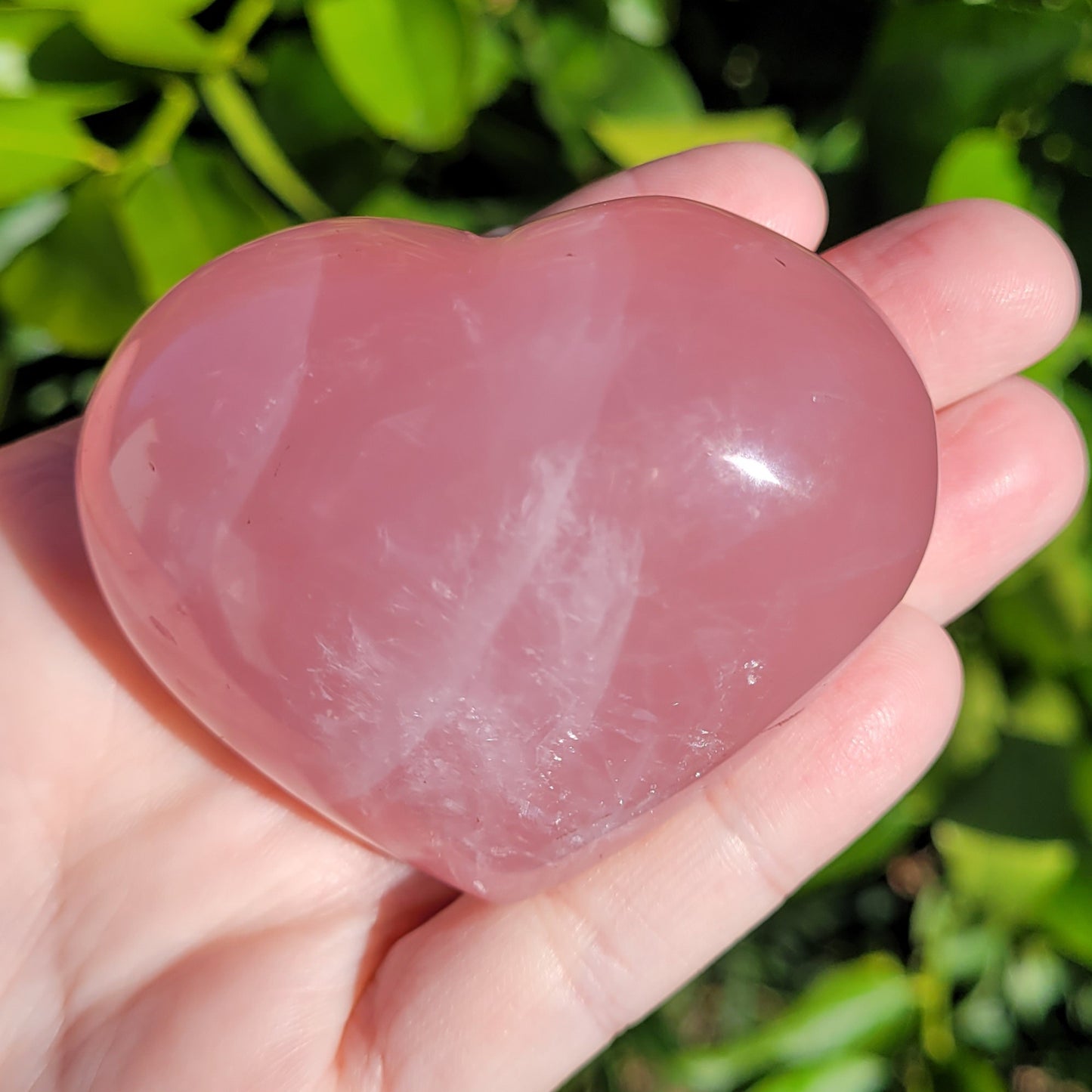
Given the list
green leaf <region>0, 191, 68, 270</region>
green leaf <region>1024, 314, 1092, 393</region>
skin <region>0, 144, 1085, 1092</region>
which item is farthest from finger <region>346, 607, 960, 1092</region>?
green leaf <region>0, 191, 68, 270</region>

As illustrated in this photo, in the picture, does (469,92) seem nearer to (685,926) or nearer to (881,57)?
(881,57)

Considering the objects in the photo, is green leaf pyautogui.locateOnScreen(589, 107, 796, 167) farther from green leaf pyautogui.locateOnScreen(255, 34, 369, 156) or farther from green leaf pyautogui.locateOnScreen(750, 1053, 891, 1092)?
green leaf pyautogui.locateOnScreen(750, 1053, 891, 1092)

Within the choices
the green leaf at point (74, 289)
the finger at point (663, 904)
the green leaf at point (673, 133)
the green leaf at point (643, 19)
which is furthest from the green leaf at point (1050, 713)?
the green leaf at point (74, 289)

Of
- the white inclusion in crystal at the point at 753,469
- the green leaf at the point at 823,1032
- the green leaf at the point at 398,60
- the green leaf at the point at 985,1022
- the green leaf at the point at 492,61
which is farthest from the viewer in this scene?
the green leaf at the point at 985,1022

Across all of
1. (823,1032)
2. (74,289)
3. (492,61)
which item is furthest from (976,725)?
(74,289)

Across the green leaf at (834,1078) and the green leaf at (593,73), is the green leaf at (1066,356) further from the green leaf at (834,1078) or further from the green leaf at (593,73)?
the green leaf at (834,1078)

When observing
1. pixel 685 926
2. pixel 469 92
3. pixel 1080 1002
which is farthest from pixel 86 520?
pixel 1080 1002

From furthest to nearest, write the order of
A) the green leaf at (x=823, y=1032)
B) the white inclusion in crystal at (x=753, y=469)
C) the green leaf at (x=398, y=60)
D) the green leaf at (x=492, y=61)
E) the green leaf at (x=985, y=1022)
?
the green leaf at (x=985, y=1022), the green leaf at (x=823, y=1032), the green leaf at (x=492, y=61), the green leaf at (x=398, y=60), the white inclusion in crystal at (x=753, y=469)
